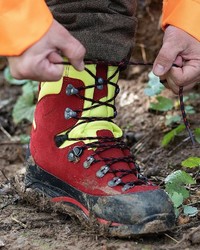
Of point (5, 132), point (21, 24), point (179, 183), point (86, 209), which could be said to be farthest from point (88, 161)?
point (5, 132)

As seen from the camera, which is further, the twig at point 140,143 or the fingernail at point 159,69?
the twig at point 140,143

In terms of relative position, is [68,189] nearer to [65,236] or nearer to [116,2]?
[65,236]

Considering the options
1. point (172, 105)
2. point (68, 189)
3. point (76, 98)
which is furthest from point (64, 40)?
point (172, 105)

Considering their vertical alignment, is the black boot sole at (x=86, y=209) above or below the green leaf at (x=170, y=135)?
above

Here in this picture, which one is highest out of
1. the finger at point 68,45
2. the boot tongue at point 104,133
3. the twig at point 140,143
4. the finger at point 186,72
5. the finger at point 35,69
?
the finger at point 68,45

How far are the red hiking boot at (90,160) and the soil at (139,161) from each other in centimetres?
4

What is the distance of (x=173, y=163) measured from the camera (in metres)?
1.92

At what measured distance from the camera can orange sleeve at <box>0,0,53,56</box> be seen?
1.28m

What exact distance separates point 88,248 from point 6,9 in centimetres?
54

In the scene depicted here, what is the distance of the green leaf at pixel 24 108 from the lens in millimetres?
2559

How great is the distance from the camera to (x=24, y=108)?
8.54 ft

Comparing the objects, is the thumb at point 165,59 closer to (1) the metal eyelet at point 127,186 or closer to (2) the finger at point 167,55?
(2) the finger at point 167,55

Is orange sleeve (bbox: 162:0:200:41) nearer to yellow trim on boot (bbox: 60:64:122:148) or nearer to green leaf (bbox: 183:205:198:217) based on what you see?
yellow trim on boot (bbox: 60:64:122:148)

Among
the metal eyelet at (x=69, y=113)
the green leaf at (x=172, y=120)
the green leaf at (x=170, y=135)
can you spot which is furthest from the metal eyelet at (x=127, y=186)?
the green leaf at (x=172, y=120)
